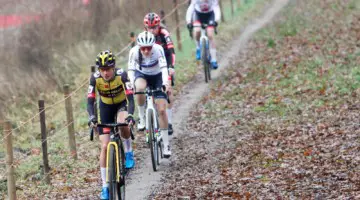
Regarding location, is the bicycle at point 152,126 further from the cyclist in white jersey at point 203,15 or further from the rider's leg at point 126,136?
the cyclist in white jersey at point 203,15

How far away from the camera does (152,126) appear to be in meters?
11.1

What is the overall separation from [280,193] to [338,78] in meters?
7.26

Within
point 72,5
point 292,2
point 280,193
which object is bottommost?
point 280,193

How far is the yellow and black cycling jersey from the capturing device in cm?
932

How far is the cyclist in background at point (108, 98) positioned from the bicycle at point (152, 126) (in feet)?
3.04

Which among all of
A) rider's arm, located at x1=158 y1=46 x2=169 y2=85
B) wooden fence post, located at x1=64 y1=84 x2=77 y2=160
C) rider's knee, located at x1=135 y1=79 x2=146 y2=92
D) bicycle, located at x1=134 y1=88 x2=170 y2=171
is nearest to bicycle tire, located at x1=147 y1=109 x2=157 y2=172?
bicycle, located at x1=134 y1=88 x2=170 y2=171

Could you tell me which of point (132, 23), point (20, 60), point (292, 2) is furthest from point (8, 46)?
point (292, 2)

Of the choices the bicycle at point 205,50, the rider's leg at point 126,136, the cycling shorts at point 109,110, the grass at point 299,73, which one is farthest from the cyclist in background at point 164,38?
the bicycle at point 205,50

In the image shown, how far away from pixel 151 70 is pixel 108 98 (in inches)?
88.5

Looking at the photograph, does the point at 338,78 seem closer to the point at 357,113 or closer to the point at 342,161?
the point at 357,113

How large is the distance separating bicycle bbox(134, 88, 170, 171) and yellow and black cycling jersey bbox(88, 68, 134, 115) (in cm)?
137

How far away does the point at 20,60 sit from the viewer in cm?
1858

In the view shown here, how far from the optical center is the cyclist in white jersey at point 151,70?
11.4m

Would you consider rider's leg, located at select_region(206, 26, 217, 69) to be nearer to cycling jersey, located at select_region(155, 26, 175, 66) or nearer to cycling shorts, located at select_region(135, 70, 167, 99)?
cycling jersey, located at select_region(155, 26, 175, 66)
